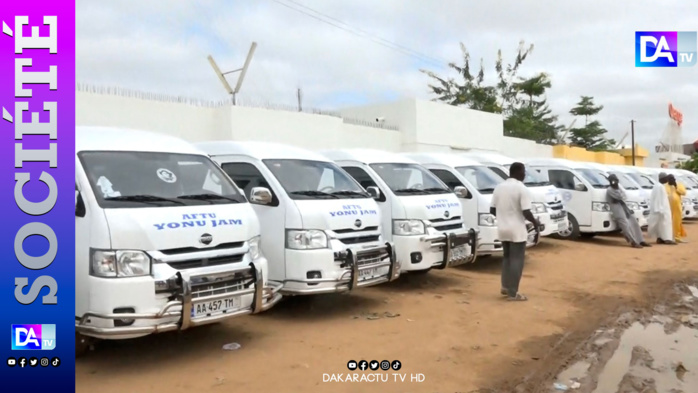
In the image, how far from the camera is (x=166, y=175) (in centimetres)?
548

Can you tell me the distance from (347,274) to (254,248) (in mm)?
1236

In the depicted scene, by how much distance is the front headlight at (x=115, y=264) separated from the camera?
4492 millimetres

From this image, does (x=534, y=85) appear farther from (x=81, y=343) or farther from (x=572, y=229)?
(x=81, y=343)

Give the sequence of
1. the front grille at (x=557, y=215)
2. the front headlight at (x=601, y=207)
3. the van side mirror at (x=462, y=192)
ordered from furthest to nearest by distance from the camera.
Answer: the front headlight at (x=601, y=207)
the front grille at (x=557, y=215)
the van side mirror at (x=462, y=192)

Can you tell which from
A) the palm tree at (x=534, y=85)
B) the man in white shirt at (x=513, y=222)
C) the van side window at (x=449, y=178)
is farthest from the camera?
the palm tree at (x=534, y=85)

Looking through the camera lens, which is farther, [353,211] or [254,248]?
[353,211]

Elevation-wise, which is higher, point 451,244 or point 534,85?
point 534,85

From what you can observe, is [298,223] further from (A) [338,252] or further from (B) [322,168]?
(B) [322,168]

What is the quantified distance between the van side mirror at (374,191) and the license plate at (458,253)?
128 cm

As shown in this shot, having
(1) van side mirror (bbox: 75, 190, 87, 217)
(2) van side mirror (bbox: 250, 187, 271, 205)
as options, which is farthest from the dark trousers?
(1) van side mirror (bbox: 75, 190, 87, 217)

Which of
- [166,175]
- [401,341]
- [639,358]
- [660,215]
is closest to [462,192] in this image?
[401,341]

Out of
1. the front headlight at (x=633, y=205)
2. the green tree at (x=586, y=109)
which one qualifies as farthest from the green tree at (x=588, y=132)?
the front headlight at (x=633, y=205)

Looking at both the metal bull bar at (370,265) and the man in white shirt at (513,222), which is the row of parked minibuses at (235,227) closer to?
the metal bull bar at (370,265)

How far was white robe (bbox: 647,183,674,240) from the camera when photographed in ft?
43.3
